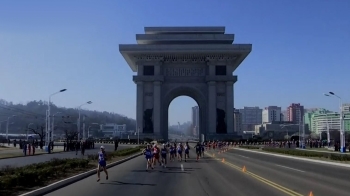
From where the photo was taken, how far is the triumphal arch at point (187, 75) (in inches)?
3290

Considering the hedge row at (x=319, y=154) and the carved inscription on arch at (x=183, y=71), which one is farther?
the carved inscription on arch at (x=183, y=71)

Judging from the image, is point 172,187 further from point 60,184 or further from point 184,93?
point 184,93

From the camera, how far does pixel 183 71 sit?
87562mm

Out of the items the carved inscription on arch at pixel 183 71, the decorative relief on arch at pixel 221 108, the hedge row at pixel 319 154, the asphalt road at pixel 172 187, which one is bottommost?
the hedge row at pixel 319 154

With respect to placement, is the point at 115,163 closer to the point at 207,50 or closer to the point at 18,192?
the point at 18,192

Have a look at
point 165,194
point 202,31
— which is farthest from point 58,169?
point 202,31

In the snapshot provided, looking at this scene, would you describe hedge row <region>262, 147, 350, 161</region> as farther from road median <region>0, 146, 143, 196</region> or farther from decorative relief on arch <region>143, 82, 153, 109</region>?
decorative relief on arch <region>143, 82, 153, 109</region>

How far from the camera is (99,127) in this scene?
587 feet

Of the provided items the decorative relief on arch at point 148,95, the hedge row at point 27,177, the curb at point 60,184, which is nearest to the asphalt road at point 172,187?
the curb at point 60,184

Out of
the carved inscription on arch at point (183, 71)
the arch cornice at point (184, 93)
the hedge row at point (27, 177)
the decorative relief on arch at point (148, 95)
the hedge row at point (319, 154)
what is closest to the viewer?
the hedge row at point (27, 177)

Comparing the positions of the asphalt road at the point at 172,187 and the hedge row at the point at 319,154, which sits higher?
the asphalt road at the point at 172,187

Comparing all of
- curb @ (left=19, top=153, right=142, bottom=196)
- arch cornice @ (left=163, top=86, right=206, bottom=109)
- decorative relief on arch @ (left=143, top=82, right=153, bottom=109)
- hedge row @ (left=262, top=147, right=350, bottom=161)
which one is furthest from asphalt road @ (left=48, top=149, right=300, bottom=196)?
arch cornice @ (left=163, top=86, right=206, bottom=109)

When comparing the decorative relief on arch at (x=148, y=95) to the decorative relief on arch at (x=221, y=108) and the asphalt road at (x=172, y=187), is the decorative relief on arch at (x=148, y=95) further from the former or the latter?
the asphalt road at (x=172, y=187)

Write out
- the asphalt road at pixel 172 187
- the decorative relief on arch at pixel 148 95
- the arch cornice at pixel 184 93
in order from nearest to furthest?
the asphalt road at pixel 172 187
the decorative relief on arch at pixel 148 95
the arch cornice at pixel 184 93
